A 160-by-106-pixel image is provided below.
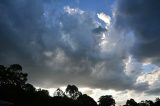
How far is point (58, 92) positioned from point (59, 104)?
1938 inches

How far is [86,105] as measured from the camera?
160000 mm

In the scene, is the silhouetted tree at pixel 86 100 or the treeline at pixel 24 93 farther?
the silhouetted tree at pixel 86 100

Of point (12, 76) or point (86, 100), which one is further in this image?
point (86, 100)

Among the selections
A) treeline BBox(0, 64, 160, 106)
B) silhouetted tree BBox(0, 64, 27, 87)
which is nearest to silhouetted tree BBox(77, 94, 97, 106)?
treeline BBox(0, 64, 160, 106)

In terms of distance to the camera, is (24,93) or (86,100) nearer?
(24,93)

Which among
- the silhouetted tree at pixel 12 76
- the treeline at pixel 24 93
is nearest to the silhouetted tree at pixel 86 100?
the treeline at pixel 24 93

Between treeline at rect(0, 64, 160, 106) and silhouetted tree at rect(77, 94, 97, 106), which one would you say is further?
silhouetted tree at rect(77, 94, 97, 106)

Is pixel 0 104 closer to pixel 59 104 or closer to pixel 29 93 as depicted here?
pixel 29 93

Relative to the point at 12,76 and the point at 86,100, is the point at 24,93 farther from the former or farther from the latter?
the point at 86,100

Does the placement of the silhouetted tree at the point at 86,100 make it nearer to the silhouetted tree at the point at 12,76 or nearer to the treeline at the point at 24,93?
the treeline at the point at 24,93

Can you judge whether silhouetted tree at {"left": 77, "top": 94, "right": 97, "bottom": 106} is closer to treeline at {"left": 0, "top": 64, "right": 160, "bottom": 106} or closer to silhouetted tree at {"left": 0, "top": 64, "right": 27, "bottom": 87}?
treeline at {"left": 0, "top": 64, "right": 160, "bottom": 106}

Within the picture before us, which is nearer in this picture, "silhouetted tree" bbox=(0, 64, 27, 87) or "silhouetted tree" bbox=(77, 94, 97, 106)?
"silhouetted tree" bbox=(0, 64, 27, 87)

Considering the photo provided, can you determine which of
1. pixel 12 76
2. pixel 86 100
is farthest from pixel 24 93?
pixel 86 100

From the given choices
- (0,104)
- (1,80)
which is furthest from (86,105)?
(0,104)
